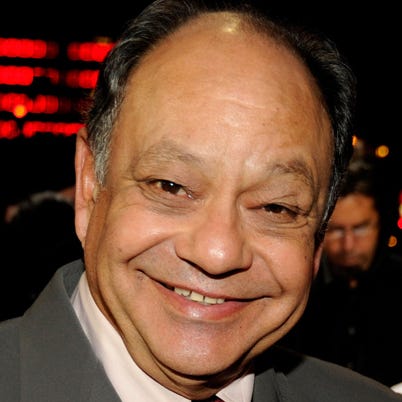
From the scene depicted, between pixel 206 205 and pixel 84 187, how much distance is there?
0.51 m

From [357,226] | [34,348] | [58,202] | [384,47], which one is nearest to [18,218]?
[58,202]

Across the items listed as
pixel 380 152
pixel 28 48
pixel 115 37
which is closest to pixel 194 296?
pixel 380 152

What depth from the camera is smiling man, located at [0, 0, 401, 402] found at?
2.18 metres

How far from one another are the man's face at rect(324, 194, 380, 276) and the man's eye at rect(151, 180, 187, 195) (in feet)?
11.4

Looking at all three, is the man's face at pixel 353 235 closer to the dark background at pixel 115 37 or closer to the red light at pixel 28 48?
the dark background at pixel 115 37

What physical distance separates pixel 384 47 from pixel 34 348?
44.0 ft

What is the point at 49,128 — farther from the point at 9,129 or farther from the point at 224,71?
the point at 224,71

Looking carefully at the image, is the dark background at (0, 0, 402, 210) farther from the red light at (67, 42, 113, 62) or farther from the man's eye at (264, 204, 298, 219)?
the man's eye at (264, 204, 298, 219)

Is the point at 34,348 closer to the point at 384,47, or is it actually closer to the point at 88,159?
the point at 88,159

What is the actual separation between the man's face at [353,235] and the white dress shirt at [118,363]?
3300 millimetres

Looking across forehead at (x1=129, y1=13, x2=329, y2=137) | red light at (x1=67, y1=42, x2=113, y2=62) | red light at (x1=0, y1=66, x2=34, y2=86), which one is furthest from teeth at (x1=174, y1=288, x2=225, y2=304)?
red light at (x1=67, y1=42, x2=113, y2=62)

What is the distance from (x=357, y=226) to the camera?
569cm

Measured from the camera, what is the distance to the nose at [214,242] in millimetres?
2117

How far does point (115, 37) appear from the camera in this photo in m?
15.5
